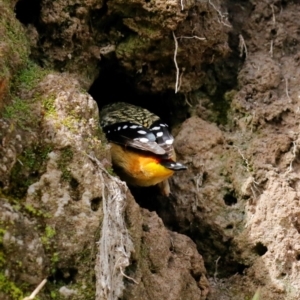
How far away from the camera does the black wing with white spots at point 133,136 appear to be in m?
3.78

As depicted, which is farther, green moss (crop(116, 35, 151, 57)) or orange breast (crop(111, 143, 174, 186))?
green moss (crop(116, 35, 151, 57))

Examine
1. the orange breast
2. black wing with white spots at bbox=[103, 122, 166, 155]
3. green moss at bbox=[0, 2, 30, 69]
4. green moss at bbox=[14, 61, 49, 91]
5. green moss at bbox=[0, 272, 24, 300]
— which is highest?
green moss at bbox=[0, 2, 30, 69]

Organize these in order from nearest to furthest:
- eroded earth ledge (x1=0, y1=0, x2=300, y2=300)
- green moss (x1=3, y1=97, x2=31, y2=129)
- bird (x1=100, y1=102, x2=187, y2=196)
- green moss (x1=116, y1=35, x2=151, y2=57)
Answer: eroded earth ledge (x1=0, y1=0, x2=300, y2=300) < green moss (x1=3, y1=97, x2=31, y2=129) < bird (x1=100, y1=102, x2=187, y2=196) < green moss (x1=116, y1=35, x2=151, y2=57)

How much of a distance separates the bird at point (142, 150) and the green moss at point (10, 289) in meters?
1.56

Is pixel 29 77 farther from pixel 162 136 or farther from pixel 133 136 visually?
pixel 162 136

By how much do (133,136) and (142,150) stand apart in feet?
0.48

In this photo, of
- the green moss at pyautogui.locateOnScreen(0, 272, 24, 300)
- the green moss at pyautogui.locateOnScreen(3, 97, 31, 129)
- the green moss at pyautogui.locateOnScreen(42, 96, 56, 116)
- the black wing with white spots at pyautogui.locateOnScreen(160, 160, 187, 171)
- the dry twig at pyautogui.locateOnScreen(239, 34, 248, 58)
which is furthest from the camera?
the dry twig at pyautogui.locateOnScreen(239, 34, 248, 58)

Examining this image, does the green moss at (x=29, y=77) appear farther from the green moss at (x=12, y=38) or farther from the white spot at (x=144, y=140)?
the white spot at (x=144, y=140)

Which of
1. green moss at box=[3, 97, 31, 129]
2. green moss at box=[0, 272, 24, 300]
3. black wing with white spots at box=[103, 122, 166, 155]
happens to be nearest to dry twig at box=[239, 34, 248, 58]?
black wing with white spots at box=[103, 122, 166, 155]

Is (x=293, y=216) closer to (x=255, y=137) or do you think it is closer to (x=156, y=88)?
(x=255, y=137)

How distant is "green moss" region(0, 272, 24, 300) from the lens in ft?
7.63

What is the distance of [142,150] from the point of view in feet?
12.6

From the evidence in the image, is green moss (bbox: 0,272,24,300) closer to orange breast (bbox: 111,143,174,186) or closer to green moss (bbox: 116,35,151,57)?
orange breast (bbox: 111,143,174,186)

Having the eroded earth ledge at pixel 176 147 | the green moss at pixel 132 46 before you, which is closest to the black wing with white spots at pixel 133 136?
the eroded earth ledge at pixel 176 147
